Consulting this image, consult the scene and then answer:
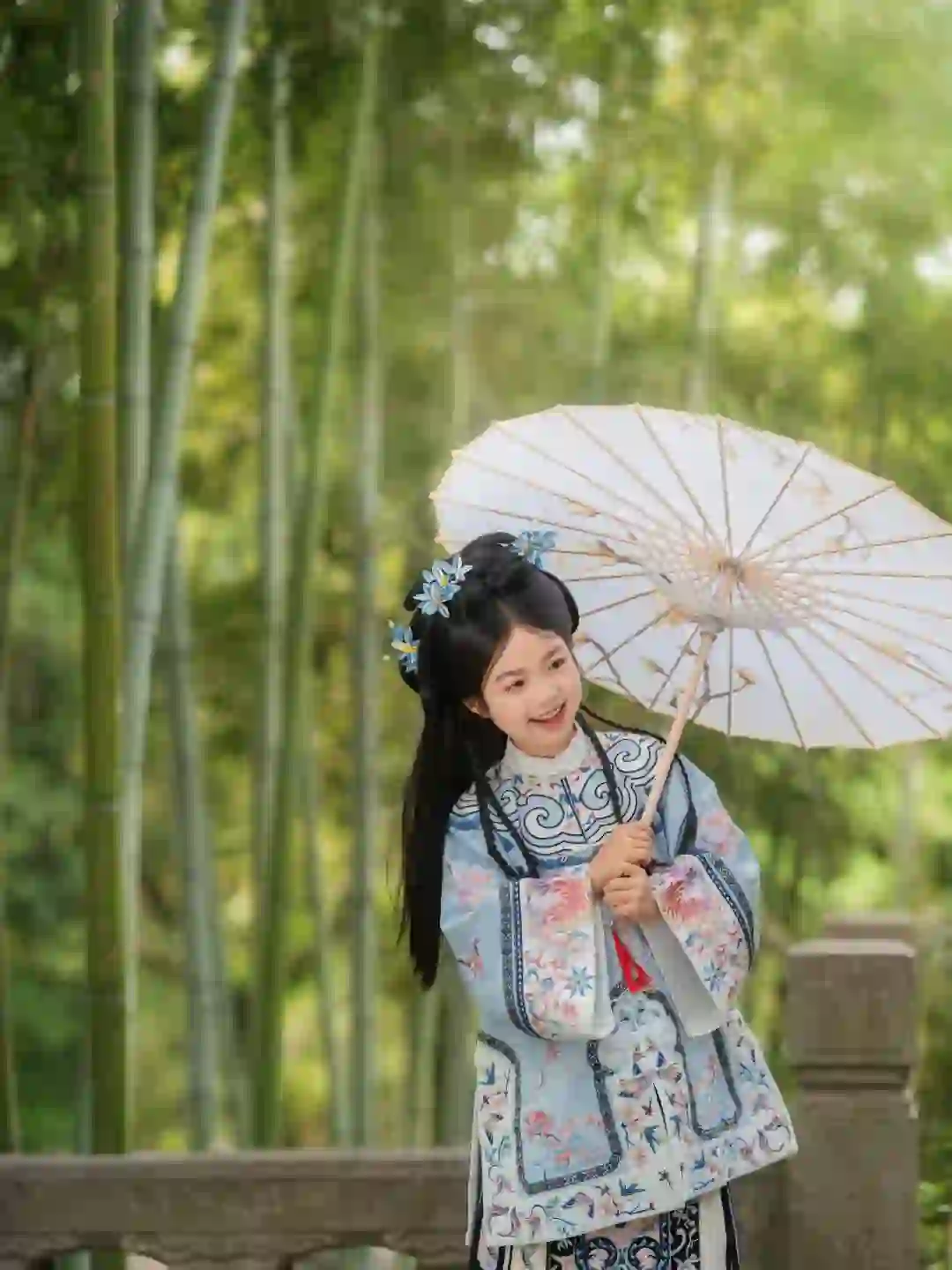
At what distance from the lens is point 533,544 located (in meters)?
1.75

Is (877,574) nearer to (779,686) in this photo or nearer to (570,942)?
(779,686)

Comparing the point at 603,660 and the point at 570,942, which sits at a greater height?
the point at 603,660

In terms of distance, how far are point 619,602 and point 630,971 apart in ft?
1.17

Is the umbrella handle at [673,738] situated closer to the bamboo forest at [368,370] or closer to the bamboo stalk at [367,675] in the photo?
the bamboo forest at [368,370]

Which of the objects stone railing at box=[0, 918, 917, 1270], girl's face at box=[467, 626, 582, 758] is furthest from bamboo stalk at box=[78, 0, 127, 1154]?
girl's face at box=[467, 626, 582, 758]

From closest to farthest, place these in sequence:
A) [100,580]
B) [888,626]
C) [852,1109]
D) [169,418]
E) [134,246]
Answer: [888,626]
[852,1109]
[100,580]
[134,246]
[169,418]

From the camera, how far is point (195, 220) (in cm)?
377

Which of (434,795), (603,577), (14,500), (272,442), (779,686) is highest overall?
(272,442)

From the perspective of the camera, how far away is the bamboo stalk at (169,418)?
361 cm

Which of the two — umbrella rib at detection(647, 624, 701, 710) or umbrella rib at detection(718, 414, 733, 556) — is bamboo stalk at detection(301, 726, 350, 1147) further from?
umbrella rib at detection(718, 414, 733, 556)

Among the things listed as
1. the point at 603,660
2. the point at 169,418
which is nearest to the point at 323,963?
the point at 169,418

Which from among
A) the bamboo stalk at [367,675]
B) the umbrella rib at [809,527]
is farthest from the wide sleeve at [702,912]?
the bamboo stalk at [367,675]

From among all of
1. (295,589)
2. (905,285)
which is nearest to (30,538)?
(295,589)

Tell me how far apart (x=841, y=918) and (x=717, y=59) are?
325 cm
